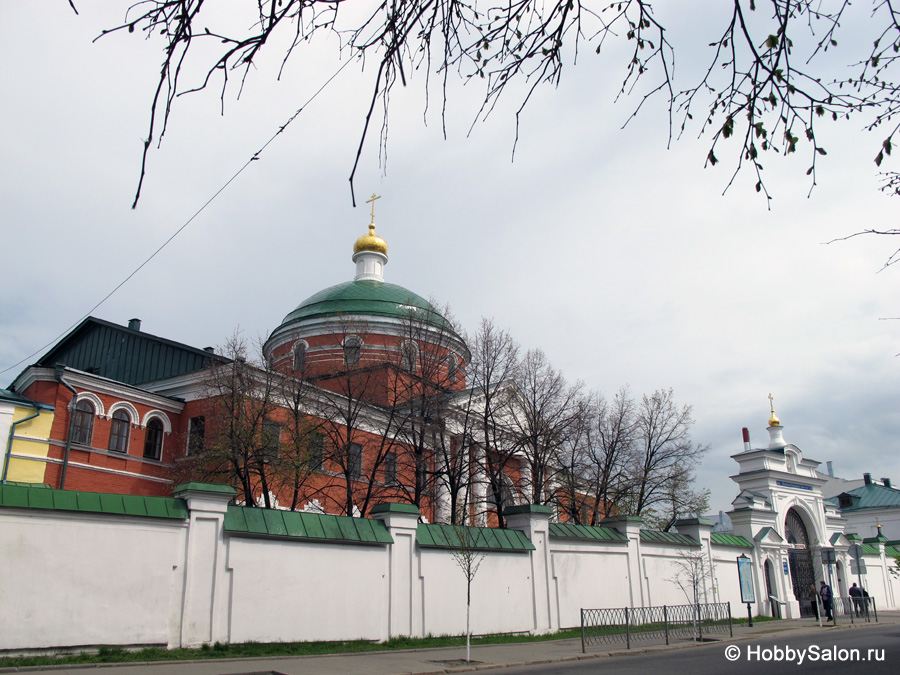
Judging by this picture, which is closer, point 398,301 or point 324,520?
point 324,520

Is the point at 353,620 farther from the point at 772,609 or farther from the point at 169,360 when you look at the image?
the point at 772,609

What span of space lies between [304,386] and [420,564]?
8.46 meters

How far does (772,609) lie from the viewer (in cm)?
2603

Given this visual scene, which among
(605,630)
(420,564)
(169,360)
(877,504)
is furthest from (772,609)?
(877,504)

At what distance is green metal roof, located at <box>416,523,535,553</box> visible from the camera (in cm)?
1513

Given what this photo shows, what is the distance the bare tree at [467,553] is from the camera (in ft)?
47.3

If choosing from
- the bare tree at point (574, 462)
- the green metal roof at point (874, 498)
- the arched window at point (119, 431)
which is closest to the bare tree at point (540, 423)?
the bare tree at point (574, 462)

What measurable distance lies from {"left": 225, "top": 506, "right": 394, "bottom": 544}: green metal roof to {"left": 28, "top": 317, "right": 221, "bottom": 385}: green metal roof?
12.0 m

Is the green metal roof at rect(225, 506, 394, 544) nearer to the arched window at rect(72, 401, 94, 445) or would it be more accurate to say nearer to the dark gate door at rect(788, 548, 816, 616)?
the arched window at rect(72, 401, 94, 445)

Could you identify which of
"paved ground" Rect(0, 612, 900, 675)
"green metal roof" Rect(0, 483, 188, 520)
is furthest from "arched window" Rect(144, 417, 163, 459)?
"paved ground" Rect(0, 612, 900, 675)

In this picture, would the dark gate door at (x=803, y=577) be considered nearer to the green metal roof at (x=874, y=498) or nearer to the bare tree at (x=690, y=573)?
the bare tree at (x=690, y=573)

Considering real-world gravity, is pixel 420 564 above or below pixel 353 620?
above

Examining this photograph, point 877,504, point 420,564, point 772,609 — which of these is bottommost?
point 772,609

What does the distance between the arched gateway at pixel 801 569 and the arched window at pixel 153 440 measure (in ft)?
79.1
